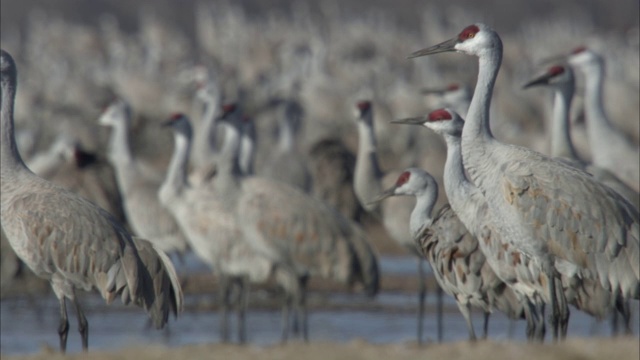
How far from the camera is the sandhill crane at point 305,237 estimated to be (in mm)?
11680

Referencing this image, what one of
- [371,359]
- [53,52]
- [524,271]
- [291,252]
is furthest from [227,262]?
[53,52]

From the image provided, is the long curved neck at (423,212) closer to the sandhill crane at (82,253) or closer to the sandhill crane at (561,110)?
the sandhill crane at (561,110)

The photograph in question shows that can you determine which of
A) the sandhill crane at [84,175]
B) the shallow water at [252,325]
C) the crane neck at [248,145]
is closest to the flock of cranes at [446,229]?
the shallow water at [252,325]

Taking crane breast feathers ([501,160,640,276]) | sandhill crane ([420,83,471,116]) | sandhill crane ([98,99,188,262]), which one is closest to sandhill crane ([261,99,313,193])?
sandhill crane ([98,99,188,262])

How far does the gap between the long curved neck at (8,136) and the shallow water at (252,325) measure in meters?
2.07

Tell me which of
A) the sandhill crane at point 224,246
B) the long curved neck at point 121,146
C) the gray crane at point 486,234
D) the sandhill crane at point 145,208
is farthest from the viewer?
the long curved neck at point 121,146

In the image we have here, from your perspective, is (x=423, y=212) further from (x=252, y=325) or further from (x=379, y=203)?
(x=252, y=325)

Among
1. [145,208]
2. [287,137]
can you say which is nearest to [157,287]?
[145,208]

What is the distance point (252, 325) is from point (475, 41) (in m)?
5.51

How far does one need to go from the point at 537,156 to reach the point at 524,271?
0.85 meters

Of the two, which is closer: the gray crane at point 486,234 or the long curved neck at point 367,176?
the gray crane at point 486,234

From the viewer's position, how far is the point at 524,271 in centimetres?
861

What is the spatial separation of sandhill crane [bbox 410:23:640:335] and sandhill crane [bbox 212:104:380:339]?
11.6 ft

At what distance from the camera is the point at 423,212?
9883 mm
